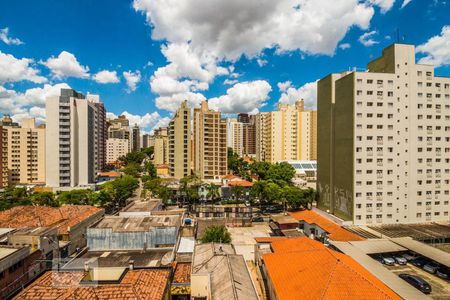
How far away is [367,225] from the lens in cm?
4562

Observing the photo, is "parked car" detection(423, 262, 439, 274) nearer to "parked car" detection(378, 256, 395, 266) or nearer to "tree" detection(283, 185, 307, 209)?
"parked car" detection(378, 256, 395, 266)

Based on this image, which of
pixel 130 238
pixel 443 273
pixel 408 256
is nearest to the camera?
pixel 443 273

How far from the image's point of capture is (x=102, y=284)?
66.6 feet

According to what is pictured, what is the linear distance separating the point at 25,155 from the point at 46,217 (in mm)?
66158

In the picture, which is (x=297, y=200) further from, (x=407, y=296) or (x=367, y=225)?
(x=407, y=296)

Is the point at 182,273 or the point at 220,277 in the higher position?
the point at 220,277

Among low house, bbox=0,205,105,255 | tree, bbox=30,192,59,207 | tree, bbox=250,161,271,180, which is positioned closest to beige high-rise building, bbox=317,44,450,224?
low house, bbox=0,205,105,255

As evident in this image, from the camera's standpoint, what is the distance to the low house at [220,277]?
2108 centimetres

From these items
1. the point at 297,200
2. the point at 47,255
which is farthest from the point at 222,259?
the point at 297,200

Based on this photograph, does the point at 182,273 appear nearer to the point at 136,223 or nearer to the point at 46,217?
the point at 136,223

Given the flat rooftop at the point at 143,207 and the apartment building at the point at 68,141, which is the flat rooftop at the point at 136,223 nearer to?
the flat rooftop at the point at 143,207

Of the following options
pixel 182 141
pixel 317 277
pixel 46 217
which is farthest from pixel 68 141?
pixel 317 277

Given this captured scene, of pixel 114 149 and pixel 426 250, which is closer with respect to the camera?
pixel 426 250

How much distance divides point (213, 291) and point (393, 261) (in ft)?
92.2
